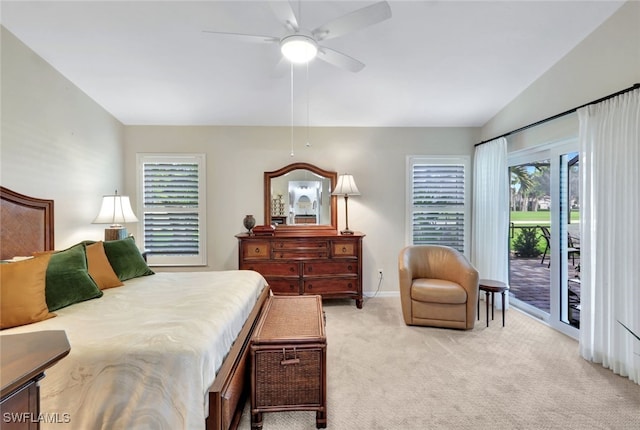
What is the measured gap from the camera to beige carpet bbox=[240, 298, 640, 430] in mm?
1927

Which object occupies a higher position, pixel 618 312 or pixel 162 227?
pixel 162 227

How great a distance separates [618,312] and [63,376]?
3792mm

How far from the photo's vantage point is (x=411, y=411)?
2.01m

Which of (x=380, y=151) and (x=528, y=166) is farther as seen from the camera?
(x=380, y=151)

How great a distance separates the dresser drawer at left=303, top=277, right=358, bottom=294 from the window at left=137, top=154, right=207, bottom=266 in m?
1.70

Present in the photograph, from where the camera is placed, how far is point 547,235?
3561 millimetres

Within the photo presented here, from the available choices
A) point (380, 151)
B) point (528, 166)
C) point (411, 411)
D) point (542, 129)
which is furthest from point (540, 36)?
point (411, 411)

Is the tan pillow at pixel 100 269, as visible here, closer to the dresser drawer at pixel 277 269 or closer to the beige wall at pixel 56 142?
the beige wall at pixel 56 142

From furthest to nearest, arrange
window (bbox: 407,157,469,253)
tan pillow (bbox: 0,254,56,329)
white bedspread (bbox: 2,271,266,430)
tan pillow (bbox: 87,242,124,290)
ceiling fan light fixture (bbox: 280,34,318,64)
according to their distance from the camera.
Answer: window (bbox: 407,157,469,253), tan pillow (bbox: 87,242,124,290), ceiling fan light fixture (bbox: 280,34,318,64), tan pillow (bbox: 0,254,56,329), white bedspread (bbox: 2,271,266,430)

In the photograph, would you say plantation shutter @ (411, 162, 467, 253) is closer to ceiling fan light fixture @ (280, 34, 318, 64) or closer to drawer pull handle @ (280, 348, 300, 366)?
ceiling fan light fixture @ (280, 34, 318, 64)

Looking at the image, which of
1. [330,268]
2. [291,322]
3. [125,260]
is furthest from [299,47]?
[330,268]

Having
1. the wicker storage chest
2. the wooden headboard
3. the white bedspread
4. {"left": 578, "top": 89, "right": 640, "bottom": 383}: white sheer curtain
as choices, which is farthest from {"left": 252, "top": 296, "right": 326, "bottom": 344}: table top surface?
{"left": 578, "top": 89, "right": 640, "bottom": 383}: white sheer curtain

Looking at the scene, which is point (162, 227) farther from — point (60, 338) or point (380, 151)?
point (60, 338)

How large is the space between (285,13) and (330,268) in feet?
9.70
